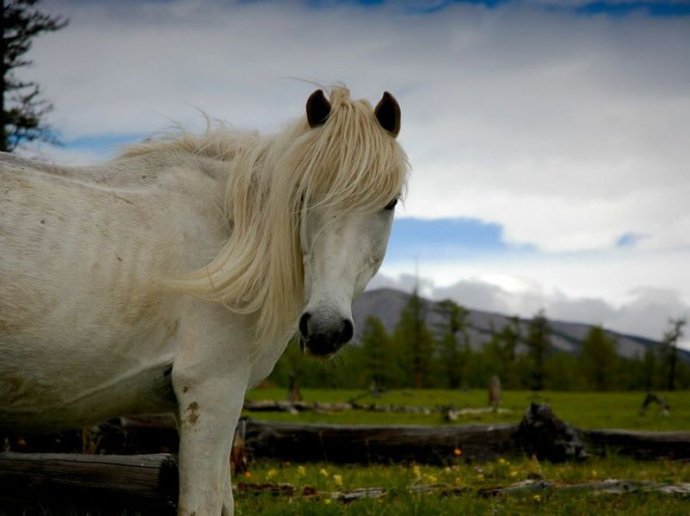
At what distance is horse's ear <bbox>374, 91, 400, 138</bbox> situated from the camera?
3.67 meters

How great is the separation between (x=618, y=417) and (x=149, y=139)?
71.6 feet

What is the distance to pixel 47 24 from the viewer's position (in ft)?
77.0

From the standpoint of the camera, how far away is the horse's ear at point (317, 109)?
3561mm

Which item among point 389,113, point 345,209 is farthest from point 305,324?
point 389,113

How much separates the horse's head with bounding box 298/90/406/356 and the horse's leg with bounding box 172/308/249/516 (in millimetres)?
578

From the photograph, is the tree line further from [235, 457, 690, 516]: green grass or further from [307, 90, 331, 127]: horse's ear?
[307, 90, 331, 127]: horse's ear

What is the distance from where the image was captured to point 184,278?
138 inches

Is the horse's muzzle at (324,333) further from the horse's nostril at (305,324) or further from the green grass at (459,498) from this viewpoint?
the green grass at (459,498)

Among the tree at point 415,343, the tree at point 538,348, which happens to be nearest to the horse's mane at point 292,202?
the tree at point 415,343

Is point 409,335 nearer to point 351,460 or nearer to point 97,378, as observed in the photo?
point 351,460

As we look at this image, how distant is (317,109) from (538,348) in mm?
70489

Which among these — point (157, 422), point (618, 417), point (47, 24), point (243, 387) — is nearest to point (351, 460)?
point (157, 422)

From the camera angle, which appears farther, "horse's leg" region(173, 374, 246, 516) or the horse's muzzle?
"horse's leg" region(173, 374, 246, 516)

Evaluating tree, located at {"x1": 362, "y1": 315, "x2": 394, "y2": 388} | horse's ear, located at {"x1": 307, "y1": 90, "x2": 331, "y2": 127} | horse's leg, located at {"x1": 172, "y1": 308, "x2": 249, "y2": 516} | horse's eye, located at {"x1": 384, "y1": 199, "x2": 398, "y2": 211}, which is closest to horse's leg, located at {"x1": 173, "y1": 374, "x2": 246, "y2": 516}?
horse's leg, located at {"x1": 172, "y1": 308, "x2": 249, "y2": 516}
